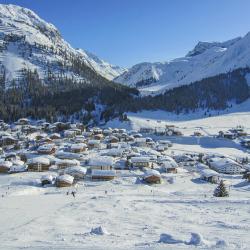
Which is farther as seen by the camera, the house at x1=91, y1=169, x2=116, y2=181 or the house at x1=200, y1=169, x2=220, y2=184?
the house at x1=200, y1=169, x2=220, y2=184

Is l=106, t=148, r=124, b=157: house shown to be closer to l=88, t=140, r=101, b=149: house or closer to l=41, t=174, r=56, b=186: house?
l=88, t=140, r=101, b=149: house

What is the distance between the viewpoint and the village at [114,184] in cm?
2678

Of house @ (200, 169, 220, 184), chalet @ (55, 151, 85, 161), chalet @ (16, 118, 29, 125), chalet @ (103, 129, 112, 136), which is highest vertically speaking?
chalet @ (16, 118, 29, 125)

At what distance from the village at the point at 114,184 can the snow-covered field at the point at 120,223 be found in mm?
70

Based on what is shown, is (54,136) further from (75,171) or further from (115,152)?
(75,171)

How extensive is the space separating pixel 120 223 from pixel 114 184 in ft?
108

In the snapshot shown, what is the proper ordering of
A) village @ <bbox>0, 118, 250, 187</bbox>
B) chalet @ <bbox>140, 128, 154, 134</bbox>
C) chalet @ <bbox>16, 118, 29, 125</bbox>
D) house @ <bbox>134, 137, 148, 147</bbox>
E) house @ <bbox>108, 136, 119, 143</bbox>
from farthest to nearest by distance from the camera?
chalet @ <bbox>16, 118, 29, 125</bbox>, chalet @ <bbox>140, 128, 154, 134</bbox>, house @ <bbox>108, 136, 119, 143</bbox>, house @ <bbox>134, 137, 148, 147</bbox>, village @ <bbox>0, 118, 250, 187</bbox>

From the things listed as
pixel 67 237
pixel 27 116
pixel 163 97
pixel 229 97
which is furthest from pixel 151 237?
pixel 229 97

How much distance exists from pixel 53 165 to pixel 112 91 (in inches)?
4361

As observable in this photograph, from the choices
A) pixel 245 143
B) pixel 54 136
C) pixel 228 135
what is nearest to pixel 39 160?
pixel 54 136

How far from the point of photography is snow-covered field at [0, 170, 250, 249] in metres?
21.8

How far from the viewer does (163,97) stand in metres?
183

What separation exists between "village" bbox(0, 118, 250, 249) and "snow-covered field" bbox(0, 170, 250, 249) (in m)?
0.07

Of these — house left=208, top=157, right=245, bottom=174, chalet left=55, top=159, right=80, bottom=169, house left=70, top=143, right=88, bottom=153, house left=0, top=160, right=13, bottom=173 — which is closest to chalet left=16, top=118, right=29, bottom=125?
house left=70, top=143, right=88, bottom=153
